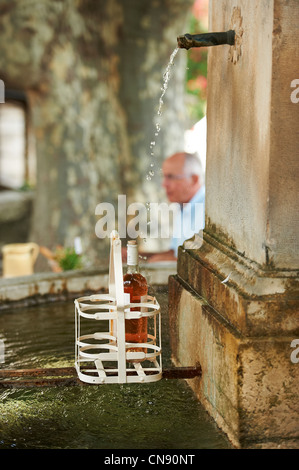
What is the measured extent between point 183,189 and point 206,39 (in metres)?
2.60

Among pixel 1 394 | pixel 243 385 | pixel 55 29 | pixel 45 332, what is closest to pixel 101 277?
pixel 45 332

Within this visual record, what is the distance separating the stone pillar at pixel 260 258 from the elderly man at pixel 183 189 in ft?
7.64

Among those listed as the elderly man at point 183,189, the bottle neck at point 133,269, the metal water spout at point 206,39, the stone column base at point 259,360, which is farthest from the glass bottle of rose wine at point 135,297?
the elderly man at point 183,189

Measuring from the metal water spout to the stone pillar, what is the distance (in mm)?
33

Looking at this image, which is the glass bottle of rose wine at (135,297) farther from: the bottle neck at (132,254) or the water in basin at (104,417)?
the water in basin at (104,417)

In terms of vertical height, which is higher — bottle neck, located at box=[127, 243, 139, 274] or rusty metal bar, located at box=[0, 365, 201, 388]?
bottle neck, located at box=[127, 243, 139, 274]

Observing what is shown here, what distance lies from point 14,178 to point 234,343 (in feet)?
44.1

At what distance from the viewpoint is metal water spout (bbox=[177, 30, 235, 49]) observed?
2.45 meters

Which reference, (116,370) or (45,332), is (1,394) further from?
(45,332)

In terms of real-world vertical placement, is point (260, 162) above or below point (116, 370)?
above

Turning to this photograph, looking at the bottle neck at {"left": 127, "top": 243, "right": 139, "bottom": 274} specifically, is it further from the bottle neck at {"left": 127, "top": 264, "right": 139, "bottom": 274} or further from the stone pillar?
the stone pillar

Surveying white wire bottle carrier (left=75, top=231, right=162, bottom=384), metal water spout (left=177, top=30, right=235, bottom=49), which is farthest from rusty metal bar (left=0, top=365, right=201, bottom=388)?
metal water spout (left=177, top=30, right=235, bottom=49)

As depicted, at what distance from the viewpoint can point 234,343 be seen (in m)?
2.16

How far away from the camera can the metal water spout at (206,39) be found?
2.45 metres
